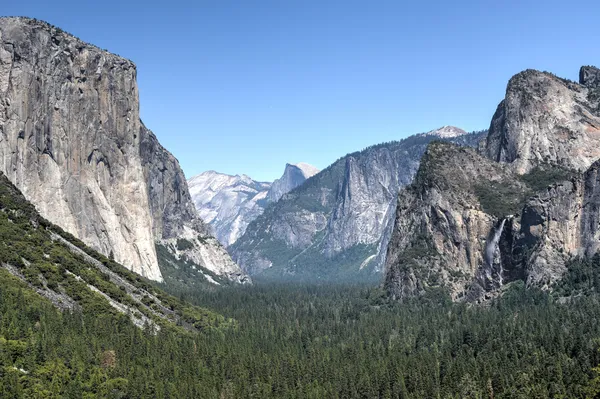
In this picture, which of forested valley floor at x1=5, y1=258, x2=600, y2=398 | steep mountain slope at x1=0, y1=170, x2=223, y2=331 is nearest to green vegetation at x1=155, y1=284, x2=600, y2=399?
forested valley floor at x1=5, y1=258, x2=600, y2=398

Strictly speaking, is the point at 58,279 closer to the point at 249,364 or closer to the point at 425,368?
the point at 249,364

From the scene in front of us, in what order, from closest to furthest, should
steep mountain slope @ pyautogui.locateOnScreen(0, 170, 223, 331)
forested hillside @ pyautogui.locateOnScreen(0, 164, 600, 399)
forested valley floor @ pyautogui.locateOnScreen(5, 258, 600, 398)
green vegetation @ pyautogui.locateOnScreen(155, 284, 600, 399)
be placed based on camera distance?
forested valley floor @ pyautogui.locateOnScreen(5, 258, 600, 398)
forested hillside @ pyautogui.locateOnScreen(0, 164, 600, 399)
green vegetation @ pyautogui.locateOnScreen(155, 284, 600, 399)
steep mountain slope @ pyautogui.locateOnScreen(0, 170, 223, 331)

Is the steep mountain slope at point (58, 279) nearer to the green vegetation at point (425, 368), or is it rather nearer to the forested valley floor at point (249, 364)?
the forested valley floor at point (249, 364)

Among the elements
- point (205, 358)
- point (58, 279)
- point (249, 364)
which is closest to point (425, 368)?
point (249, 364)

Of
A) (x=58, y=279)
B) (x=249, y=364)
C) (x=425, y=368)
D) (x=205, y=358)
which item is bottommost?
(x=425, y=368)

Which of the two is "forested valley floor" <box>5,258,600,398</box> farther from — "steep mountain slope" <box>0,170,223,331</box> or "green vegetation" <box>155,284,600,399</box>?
"steep mountain slope" <box>0,170,223,331</box>

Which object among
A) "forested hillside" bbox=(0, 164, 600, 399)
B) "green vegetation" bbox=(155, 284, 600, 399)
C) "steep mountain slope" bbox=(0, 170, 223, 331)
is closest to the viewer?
"forested hillside" bbox=(0, 164, 600, 399)

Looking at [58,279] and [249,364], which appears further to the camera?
[58,279]

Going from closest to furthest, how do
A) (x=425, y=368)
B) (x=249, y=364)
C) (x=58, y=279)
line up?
(x=425, y=368), (x=249, y=364), (x=58, y=279)

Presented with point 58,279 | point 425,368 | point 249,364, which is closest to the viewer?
point 425,368

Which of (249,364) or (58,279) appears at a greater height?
(58,279)

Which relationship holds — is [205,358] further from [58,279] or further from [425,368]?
[425,368]

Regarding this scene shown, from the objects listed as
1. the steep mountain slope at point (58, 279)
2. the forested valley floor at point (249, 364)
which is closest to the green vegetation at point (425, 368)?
the forested valley floor at point (249, 364)
